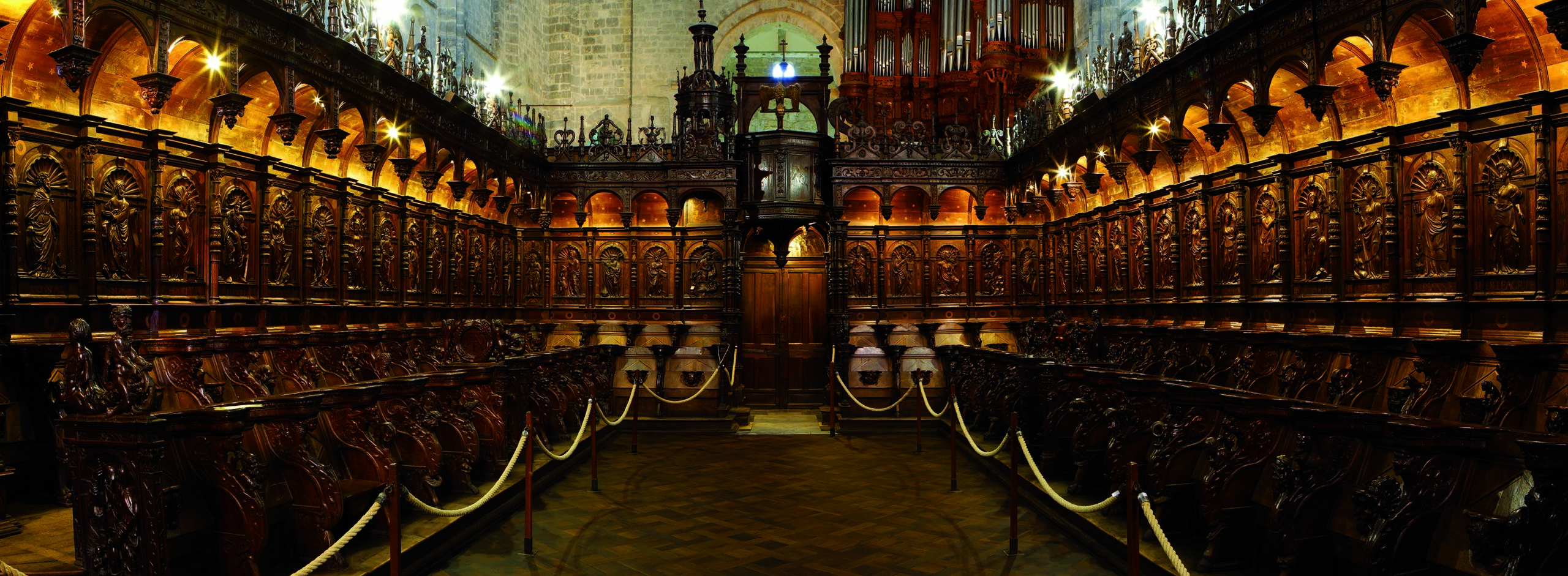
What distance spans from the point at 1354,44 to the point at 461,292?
40.6 ft

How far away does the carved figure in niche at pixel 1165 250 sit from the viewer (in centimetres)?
1126

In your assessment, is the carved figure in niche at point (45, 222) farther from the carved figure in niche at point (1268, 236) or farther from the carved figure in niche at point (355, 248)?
the carved figure in niche at point (1268, 236)

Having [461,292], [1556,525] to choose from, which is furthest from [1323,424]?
[461,292]

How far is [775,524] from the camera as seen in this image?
720 centimetres

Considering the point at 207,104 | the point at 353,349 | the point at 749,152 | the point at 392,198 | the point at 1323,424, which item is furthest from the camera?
the point at 749,152

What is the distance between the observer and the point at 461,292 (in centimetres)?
1456

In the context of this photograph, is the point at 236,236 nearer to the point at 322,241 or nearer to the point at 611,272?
the point at 322,241

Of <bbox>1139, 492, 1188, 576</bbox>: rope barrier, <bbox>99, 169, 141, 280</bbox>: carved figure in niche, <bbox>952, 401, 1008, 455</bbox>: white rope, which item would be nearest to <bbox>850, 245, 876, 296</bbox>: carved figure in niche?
<bbox>952, 401, 1008, 455</bbox>: white rope

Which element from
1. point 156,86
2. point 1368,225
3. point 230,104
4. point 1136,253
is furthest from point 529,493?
point 1136,253

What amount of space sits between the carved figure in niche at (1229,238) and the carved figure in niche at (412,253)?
1054cm

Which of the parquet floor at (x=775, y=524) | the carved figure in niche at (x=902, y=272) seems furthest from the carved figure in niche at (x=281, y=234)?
the carved figure in niche at (x=902, y=272)

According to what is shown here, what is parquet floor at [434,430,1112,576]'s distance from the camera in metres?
6.02

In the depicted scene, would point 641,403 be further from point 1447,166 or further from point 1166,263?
point 1447,166

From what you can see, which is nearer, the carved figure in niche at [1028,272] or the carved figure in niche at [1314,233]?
the carved figure in niche at [1314,233]
